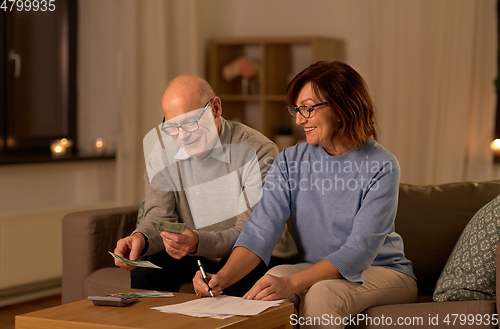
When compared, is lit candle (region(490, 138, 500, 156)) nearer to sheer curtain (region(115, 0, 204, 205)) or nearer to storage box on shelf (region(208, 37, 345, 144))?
storage box on shelf (region(208, 37, 345, 144))

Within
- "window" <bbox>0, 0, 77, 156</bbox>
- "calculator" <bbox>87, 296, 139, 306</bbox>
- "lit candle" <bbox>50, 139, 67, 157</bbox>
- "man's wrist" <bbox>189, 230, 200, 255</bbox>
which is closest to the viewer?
"calculator" <bbox>87, 296, 139, 306</bbox>

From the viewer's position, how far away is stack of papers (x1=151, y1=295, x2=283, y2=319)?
1.24 metres

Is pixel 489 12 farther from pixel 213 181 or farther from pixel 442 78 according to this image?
pixel 213 181

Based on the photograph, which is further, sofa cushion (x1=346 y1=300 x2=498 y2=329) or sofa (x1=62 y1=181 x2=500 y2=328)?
sofa (x1=62 y1=181 x2=500 y2=328)

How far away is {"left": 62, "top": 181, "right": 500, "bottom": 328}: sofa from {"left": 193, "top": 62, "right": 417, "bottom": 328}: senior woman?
0.90 feet

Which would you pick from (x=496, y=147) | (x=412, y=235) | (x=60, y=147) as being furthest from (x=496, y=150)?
(x=60, y=147)

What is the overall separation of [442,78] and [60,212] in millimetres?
2520

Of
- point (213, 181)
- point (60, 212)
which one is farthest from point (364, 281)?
point (60, 212)

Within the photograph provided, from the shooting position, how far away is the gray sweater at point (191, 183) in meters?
1.81

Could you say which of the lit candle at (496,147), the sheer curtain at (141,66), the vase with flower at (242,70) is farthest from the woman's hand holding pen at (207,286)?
the vase with flower at (242,70)

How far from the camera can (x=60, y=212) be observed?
10.8 feet

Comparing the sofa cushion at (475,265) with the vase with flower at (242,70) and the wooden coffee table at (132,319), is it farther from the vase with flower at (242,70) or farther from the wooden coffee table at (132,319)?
the vase with flower at (242,70)

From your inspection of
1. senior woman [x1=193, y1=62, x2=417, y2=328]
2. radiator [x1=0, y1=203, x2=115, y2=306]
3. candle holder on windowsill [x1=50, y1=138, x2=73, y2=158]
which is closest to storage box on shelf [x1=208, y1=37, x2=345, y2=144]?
candle holder on windowsill [x1=50, y1=138, x2=73, y2=158]

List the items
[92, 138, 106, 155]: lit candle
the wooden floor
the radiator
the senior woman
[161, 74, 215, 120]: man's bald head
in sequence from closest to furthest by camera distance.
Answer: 1. the senior woman
2. [161, 74, 215, 120]: man's bald head
3. the wooden floor
4. the radiator
5. [92, 138, 106, 155]: lit candle
